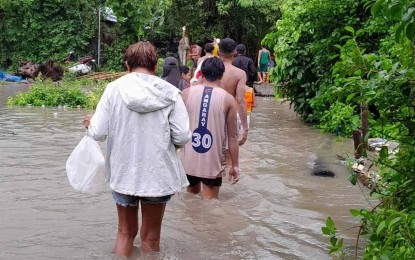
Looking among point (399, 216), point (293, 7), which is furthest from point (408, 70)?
point (293, 7)

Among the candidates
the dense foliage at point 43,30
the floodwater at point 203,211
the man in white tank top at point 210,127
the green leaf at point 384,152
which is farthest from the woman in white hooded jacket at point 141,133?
the dense foliage at point 43,30

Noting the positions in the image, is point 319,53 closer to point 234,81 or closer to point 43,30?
point 234,81

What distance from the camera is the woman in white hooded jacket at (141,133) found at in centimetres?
470

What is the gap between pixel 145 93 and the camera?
469 cm

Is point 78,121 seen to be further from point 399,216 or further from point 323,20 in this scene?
point 399,216

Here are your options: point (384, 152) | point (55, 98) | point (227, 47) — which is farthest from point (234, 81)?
point (55, 98)

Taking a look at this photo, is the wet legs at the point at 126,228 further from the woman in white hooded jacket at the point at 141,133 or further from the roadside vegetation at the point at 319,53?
the roadside vegetation at the point at 319,53

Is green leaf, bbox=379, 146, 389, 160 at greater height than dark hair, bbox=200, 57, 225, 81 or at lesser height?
lesser

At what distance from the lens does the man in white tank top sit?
21.2 ft

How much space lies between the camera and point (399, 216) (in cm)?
355

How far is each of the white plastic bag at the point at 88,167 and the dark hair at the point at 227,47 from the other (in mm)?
3587

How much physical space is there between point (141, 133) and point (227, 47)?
11.9 feet

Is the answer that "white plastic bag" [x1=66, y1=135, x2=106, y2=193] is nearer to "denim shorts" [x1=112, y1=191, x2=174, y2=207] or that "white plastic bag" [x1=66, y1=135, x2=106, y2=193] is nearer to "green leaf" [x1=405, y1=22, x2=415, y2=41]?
"denim shorts" [x1=112, y1=191, x2=174, y2=207]

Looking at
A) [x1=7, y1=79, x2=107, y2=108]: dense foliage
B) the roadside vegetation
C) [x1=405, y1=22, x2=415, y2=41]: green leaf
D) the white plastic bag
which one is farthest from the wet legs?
[x1=7, y1=79, x2=107, y2=108]: dense foliage
